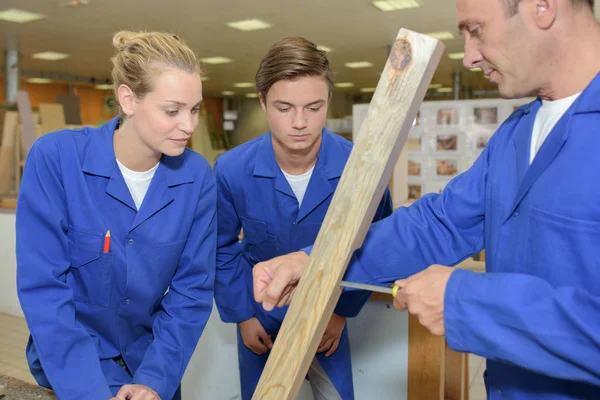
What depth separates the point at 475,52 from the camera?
1.08 m

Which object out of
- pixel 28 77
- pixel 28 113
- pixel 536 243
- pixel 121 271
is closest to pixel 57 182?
pixel 121 271

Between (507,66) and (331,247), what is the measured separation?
20.3 inches

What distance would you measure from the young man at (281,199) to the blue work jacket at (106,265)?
31 cm

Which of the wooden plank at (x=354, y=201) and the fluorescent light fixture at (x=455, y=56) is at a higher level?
the fluorescent light fixture at (x=455, y=56)

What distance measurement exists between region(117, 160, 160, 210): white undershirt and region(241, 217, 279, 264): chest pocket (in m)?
0.48

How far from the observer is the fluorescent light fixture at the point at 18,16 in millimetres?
7383

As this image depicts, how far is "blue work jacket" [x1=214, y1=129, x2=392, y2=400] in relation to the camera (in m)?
1.75

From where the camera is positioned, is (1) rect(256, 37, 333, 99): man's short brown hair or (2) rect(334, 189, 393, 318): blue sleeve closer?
(1) rect(256, 37, 333, 99): man's short brown hair

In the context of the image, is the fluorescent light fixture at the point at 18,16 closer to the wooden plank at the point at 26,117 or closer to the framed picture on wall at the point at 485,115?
the wooden plank at the point at 26,117

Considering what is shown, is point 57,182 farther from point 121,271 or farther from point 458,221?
point 458,221

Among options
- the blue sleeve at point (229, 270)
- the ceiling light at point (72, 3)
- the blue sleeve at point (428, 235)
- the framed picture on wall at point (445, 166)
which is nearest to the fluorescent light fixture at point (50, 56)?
the ceiling light at point (72, 3)

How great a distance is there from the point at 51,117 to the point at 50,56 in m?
6.87

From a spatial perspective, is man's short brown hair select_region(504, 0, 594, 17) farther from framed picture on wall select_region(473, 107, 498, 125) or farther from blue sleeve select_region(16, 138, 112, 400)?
framed picture on wall select_region(473, 107, 498, 125)

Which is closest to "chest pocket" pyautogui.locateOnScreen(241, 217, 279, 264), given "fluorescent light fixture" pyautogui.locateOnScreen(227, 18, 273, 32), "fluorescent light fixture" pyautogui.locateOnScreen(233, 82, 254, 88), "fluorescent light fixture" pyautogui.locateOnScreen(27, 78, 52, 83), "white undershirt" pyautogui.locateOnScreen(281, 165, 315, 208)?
"white undershirt" pyautogui.locateOnScreen(281, 165, 315, 208)
